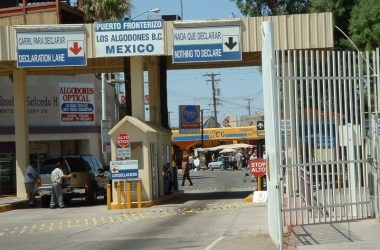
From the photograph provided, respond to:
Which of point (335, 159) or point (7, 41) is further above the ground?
point (7, 41)

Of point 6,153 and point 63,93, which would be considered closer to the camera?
point 6,153

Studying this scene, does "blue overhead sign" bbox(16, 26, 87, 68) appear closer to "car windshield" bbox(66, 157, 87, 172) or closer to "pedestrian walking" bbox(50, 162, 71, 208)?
"pedestrian walking" bbox(50, 162, 71, 208)

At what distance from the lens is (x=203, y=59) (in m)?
27.5

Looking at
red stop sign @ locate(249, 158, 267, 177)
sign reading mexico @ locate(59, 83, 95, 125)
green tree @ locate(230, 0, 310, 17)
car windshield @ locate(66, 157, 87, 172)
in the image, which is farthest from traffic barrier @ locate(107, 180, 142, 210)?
green tree @ locate(230, 0, 310, 17)

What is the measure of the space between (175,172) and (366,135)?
18.9m

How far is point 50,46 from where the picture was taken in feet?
91.5

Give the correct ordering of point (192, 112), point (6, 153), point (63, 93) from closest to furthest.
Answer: point (6, 153) → point (63, 93) → point (192, 112)

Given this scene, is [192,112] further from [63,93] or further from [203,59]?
[203,59]

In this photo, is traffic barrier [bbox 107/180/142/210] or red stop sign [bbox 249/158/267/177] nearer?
red stop sign [bbox 249/158/267/177]

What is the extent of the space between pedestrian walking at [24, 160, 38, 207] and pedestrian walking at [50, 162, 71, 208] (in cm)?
153

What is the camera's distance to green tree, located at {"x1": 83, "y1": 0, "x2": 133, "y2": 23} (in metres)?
46.1

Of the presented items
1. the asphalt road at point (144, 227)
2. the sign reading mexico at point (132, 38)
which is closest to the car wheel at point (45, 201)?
the asphalt road at point (144, 227)

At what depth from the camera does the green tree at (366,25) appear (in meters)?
30.1

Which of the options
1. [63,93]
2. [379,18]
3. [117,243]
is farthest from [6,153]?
[117,243]
